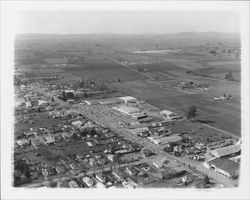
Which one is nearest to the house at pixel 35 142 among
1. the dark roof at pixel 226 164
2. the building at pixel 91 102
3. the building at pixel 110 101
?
the building at pixel 91 102

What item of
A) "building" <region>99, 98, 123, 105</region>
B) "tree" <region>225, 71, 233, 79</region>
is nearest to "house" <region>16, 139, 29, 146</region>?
"building" <region>99, 98, 123, 105</region>

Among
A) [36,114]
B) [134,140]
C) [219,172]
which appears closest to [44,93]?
[36,114]

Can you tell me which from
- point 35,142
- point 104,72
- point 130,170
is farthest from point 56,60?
point 130,170

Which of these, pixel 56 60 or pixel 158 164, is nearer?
pixel 158 164

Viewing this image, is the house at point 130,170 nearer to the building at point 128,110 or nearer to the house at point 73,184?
the house at point 73,184

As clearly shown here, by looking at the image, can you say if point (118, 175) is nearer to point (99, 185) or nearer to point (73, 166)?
point (99, 185)

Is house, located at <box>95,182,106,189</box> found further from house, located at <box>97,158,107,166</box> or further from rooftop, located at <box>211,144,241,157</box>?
rooftop, located at <box>211,144,241,157</box>
